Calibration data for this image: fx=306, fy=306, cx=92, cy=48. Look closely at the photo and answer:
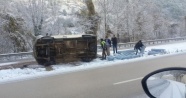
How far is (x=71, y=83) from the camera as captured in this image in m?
12.3

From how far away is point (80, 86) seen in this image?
11.5 m

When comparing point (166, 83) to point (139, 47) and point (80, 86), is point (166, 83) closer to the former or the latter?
point (80, 86)

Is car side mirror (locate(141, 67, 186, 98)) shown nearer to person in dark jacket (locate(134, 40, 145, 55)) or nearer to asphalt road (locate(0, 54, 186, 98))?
asphalt road (locate(0, 54, 186, 98))

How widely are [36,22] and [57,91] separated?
23823mm

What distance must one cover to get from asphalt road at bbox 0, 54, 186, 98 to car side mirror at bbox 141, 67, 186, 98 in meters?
6.00

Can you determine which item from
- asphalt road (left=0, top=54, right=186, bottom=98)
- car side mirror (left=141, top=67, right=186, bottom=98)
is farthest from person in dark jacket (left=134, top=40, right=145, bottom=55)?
car side mirror (left=141, top=67, right=186, bottom=98)

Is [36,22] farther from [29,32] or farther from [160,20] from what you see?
[160,20]

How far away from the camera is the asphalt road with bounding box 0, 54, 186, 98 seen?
1002 cm

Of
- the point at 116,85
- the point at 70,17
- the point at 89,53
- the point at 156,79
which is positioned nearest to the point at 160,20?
the point at 70,17

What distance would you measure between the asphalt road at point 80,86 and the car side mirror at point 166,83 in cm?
600

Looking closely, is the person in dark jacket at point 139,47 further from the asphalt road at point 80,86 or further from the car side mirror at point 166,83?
the car side mirror at point 166,83

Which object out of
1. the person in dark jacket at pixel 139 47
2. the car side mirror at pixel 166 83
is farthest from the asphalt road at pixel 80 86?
the person in dark jacket at pixel 139 47

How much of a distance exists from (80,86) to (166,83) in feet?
26.8

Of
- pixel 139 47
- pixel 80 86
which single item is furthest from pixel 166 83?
pixel 139 47
